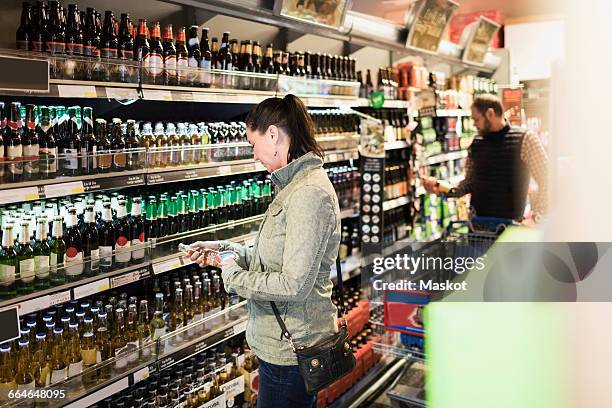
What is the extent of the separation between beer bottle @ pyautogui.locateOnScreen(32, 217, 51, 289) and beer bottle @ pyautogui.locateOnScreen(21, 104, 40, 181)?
273mm

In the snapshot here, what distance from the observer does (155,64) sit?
2.84 meters

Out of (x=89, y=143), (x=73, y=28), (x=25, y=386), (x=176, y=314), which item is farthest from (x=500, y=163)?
(x=25, y=386)

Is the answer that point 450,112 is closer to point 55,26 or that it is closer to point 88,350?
point 55,26

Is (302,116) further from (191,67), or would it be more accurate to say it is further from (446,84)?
(446,84)

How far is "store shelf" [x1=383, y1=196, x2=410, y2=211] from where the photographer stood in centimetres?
501

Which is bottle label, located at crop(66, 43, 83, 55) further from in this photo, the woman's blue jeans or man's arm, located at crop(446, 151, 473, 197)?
man's arm, located at crop(446, 151, 473, 197)

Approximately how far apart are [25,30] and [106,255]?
1.06 m

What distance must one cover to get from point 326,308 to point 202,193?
145cm

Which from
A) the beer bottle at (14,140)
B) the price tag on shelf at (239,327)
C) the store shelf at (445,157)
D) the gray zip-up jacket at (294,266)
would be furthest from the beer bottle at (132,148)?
the store shelf at (445,157)

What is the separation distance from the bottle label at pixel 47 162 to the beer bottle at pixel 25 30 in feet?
1.51

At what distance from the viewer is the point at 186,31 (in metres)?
3.48

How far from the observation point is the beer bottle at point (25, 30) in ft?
8.37

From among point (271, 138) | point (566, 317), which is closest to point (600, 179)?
point (566, 317)

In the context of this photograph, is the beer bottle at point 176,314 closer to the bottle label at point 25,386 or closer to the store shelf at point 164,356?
the store shelf at point 164,356
